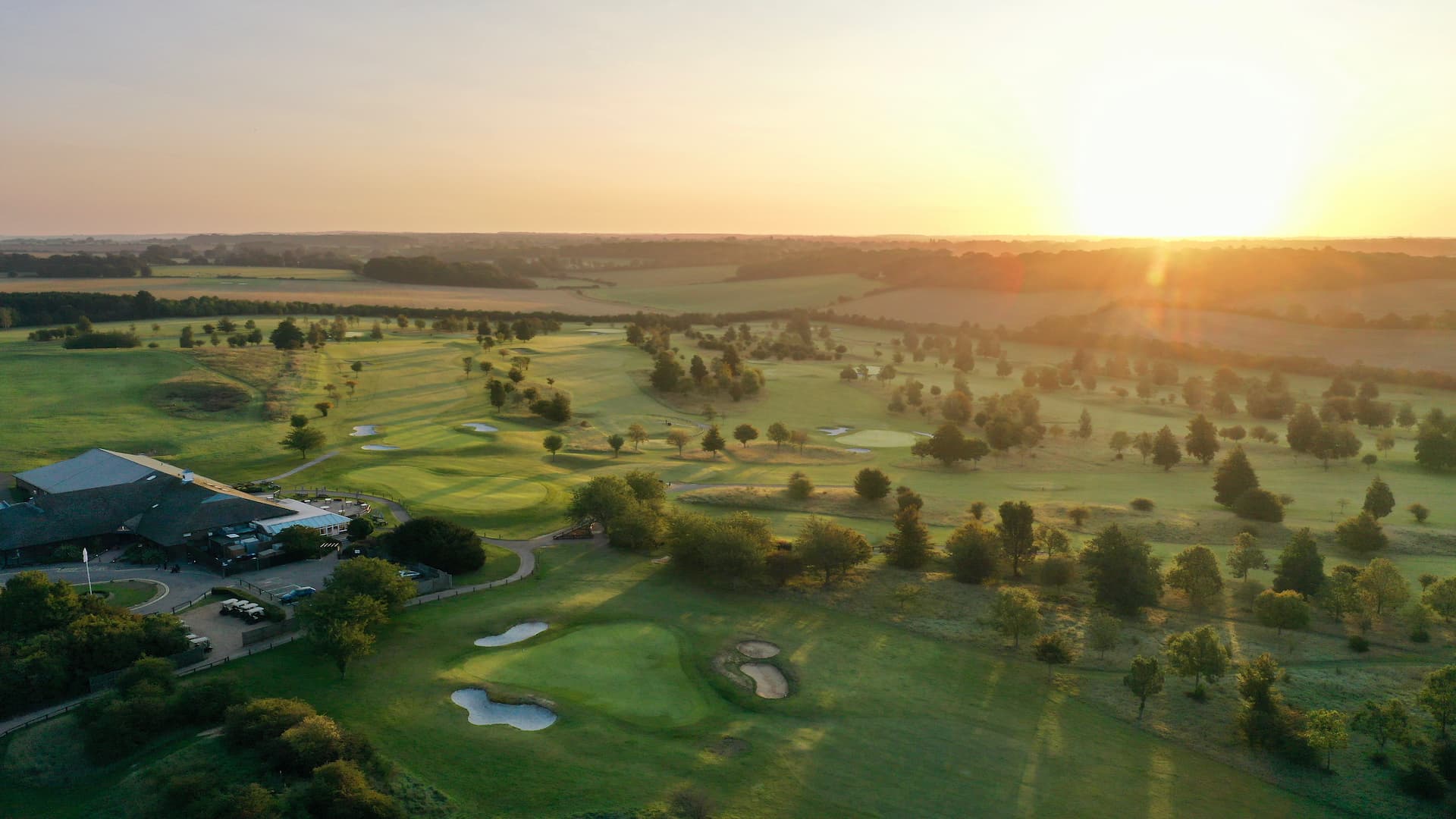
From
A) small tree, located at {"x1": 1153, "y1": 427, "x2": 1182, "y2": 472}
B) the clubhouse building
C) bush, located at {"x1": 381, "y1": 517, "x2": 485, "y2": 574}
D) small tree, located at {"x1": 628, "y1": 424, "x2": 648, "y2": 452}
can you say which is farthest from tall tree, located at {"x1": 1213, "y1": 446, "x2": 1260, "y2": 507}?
the clubhouse building

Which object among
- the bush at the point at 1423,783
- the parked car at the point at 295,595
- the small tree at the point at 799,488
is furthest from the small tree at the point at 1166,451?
the parked car at the point at 295,595

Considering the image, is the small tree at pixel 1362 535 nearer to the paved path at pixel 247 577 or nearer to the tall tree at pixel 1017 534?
the tall tree at pixel 1017 534

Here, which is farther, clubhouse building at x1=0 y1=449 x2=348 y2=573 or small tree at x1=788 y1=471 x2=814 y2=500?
small tree at x1=788 y1=471 x2=814 y2=500

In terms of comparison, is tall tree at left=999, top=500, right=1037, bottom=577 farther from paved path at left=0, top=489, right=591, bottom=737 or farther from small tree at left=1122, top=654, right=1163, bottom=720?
paved path at left=0, top=489, right=591, bottom=737

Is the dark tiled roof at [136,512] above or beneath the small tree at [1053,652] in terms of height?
above

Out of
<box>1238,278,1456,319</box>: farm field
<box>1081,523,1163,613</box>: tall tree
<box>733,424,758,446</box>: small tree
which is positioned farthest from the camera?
<box>1238,278,1456,319</box>: farm field

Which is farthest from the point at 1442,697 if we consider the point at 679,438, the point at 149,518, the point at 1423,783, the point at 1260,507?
the point at 149,518

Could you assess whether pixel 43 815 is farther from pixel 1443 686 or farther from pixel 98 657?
pixel 1443 686
